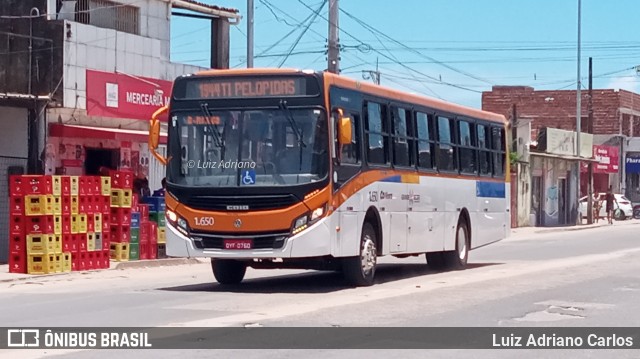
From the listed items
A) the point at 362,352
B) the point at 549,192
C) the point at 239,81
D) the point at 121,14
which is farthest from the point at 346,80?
the point at 549,192

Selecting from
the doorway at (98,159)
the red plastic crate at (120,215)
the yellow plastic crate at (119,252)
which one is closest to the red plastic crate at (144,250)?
the yellow plastic crate at (119,252)

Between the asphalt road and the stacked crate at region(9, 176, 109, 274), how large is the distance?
540mm

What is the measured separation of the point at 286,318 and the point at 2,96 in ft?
36.9

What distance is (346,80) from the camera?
17969 mm

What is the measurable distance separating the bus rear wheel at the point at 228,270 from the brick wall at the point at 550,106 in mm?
56939

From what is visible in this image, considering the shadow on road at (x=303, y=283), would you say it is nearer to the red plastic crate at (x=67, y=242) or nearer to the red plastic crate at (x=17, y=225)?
the red plastic crate at (x=67, y=242)

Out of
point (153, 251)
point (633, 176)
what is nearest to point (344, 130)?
point (153, 251)

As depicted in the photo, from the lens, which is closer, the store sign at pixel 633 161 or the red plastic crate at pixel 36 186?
the red plastic crate at pixel 36 186

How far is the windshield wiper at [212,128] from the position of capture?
17.2 m

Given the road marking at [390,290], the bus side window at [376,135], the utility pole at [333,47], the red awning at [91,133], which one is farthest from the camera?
the utility pole at [333,47]

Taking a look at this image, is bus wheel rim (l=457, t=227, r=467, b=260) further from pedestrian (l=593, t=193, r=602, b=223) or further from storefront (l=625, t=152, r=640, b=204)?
storefront (l=625, t=152, r=640, b=204)

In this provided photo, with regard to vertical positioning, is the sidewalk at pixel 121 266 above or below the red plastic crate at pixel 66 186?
below

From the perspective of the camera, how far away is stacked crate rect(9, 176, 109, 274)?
2153 centimetres

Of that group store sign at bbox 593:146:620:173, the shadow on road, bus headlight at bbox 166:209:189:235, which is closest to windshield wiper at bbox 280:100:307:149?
bus headlight at bbox 166:209:189:235
